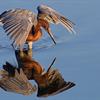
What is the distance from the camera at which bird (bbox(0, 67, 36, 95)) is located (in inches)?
283

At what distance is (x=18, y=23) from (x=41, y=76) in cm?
114

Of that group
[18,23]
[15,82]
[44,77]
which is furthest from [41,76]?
[18,23]

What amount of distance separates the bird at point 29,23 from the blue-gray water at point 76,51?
0.19 meters

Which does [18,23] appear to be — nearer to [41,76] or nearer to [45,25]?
[45,25]

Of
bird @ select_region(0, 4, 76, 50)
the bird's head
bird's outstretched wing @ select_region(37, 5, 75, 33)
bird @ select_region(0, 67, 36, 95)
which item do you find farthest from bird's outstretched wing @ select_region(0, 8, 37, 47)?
bird @ select_region(0, 67, 36, 95)

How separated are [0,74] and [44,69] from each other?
1.75 feet

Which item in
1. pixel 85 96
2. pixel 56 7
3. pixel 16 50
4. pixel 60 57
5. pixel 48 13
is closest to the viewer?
pixel 85 96

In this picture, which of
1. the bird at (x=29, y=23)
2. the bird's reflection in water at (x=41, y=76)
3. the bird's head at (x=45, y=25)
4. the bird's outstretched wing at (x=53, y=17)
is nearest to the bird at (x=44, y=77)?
the bird's reflection in water at (x=41, y=76)

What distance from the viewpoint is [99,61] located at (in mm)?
7969

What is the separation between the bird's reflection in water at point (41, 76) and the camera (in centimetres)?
721

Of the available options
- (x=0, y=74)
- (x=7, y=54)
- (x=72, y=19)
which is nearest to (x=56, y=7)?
(x=72, y=19)

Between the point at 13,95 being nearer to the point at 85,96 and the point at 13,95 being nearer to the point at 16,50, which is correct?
the point at 85,96

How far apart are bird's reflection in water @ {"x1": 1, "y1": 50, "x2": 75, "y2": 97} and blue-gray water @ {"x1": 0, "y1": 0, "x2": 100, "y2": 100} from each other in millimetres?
72

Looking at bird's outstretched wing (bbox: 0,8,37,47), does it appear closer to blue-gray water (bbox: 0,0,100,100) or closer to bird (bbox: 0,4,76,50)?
bird (bbox: 0,4,76,50)
